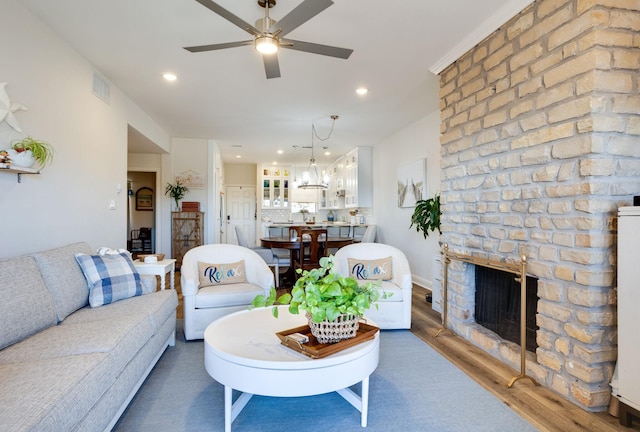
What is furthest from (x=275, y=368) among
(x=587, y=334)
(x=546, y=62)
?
(x=546, y=62)

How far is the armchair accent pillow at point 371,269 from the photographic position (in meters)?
3.44

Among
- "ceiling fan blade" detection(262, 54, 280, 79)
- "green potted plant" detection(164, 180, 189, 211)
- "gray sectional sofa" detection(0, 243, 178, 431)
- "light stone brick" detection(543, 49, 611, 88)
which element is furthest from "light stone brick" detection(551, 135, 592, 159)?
"green potted plant" detection(164, 180, 189, 211)

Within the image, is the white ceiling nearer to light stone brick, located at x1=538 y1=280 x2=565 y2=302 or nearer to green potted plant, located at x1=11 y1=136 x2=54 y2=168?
green potted plant, located at x1=11 y1=136 x2=54 y2=168

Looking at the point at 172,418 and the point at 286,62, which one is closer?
the point at 172,418

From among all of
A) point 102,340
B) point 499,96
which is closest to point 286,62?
point 499,96

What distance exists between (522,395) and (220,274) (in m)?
2.60

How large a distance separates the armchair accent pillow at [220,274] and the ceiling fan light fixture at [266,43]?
202cm

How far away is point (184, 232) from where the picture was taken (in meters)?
6.20

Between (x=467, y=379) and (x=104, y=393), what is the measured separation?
214cm

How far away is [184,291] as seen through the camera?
285 cm

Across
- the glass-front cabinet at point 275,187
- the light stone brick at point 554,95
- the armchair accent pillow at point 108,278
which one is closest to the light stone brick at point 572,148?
the light stone brick at point 554,95

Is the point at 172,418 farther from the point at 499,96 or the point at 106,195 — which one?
the point at 499,96

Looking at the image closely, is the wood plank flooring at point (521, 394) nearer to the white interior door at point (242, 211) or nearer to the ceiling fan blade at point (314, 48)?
the ceiling fan blade at point (314, 48)

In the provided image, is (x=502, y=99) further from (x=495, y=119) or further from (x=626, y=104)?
(x=626, y=104)
